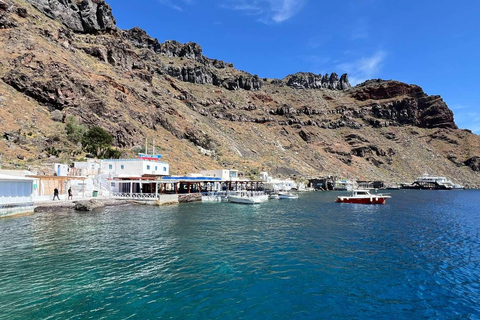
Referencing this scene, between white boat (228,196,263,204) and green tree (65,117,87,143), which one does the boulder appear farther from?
white boat (228,196,263,204)

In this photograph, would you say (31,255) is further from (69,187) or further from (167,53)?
(167,53)

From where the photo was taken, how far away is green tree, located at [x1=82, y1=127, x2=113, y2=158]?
6456 cm

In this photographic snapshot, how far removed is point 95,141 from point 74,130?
18.0 ft

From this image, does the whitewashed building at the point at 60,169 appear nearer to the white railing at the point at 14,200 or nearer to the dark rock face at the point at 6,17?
the white railing at the point at 14,200

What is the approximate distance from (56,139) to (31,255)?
51325mm

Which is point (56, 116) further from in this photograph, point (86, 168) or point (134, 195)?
point (134, 195)

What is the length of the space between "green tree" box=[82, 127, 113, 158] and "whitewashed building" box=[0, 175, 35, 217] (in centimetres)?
3397

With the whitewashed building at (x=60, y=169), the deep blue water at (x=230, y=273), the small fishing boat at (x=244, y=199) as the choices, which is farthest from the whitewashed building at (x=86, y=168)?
the small fishing boat at (x=244, y=199)

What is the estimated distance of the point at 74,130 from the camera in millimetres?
65000

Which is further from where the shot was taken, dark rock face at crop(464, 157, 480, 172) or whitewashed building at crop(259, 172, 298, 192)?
dark rock face at crop(464, 157, 480, 172)

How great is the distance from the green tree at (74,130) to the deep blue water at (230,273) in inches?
1672

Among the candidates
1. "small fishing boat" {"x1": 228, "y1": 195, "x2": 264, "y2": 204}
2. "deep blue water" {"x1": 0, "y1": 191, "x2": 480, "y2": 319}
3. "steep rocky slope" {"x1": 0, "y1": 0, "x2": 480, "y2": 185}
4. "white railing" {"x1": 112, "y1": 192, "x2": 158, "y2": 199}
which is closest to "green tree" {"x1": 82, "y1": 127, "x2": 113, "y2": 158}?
"steep rocky slope" {"x1": 0, "y1": 0, "x2": 480, "y2": 185}

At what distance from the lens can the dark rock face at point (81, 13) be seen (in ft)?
368

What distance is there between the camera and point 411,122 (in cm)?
19875
